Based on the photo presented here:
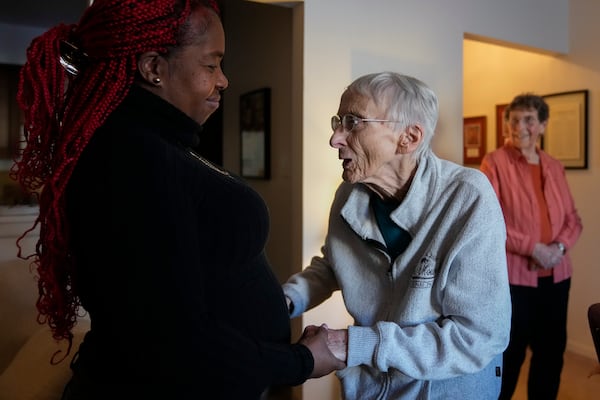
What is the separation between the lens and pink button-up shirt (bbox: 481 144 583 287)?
103 inches

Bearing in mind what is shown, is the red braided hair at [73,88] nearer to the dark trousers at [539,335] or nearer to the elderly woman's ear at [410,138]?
the elderly woman's ear at [410,138]

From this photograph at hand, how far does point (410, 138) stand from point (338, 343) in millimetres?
506

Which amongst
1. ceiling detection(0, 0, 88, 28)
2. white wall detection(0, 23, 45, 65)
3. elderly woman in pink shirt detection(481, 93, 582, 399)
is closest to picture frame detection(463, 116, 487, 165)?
elderly woman in pink shirt detection(481, 93, 582, 399)

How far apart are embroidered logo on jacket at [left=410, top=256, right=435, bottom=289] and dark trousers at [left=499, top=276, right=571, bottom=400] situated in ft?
5.46

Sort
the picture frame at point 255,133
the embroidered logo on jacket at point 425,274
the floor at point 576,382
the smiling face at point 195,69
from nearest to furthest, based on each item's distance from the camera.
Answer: the smiling face at point 195,69 < the embroidered logo on jacket at point 425,274 < the floor at point 576,382 < the picture frame at point 255,133

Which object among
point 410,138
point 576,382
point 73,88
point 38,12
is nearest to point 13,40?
point 38,12

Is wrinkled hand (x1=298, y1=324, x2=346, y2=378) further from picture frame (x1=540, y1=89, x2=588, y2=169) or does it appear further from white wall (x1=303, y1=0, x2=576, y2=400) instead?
picture frame (x1=540, y1=89, x2=588, y2=169)

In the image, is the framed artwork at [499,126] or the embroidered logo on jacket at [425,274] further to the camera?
the framed artwork at [499,126]

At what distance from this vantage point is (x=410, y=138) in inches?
50.7

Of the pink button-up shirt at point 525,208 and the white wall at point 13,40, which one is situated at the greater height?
→ the white wall at point 13,40

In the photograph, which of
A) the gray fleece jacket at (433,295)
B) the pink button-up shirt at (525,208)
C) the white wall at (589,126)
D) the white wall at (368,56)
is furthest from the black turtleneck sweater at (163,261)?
the white wall at (589,126)

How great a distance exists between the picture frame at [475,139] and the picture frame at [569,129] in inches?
25.1

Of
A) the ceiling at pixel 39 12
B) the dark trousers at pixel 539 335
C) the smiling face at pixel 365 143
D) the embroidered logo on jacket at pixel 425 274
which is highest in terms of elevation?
the ceiling at pixel 39 12

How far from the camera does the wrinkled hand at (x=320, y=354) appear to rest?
106 cm
